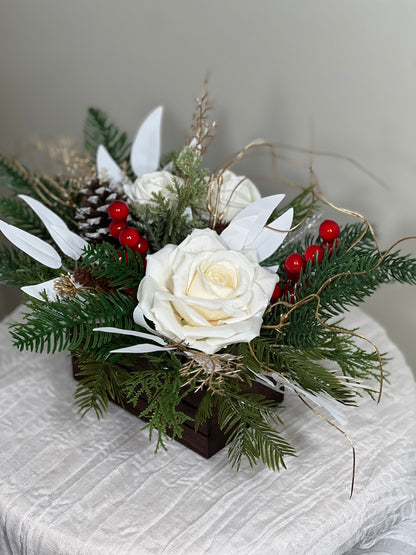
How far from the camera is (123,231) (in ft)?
2.27

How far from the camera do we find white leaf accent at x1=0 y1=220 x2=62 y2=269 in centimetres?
67

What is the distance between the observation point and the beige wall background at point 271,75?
0.97m

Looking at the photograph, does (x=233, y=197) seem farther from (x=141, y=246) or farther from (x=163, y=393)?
(x=163, y=393)

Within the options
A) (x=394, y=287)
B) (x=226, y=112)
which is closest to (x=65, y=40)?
(x=226, y=112)

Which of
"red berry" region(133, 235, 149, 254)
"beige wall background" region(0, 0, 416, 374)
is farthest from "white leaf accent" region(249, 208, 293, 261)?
"beige wall background" region(0, 0, 416, 374)

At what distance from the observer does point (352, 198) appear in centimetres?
106

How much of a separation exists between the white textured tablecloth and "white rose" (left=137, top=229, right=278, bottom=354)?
0.16 metres

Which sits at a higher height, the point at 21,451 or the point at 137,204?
the point at 137,204

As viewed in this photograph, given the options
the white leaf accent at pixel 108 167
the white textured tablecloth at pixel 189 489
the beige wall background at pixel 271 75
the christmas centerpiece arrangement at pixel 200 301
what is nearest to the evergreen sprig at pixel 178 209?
the christmas centerpiece arrangement at pixel 200 301

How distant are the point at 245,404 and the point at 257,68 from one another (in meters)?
0.65

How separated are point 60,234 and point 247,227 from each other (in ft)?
0.67

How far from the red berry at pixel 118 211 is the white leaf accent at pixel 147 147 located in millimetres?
155

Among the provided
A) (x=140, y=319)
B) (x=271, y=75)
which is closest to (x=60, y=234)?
(x=140, y=319)

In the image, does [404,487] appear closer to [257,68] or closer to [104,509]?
[104,509]
